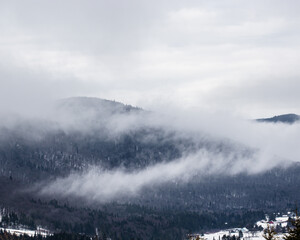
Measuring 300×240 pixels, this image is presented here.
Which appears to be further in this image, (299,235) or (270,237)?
(270,237)

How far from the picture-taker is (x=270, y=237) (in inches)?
1672

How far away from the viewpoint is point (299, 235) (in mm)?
39312

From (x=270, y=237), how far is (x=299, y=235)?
11.9ft
